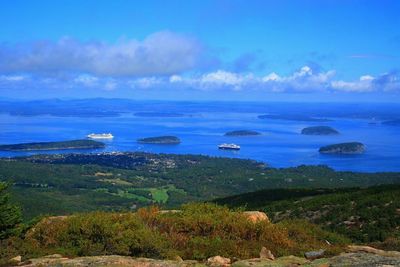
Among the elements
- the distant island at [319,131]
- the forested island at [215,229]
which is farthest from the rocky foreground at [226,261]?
the distant island at [319,131]

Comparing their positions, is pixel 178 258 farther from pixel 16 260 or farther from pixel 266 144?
pixel 266 144

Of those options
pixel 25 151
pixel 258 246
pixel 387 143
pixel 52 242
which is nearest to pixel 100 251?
pixel 52 242

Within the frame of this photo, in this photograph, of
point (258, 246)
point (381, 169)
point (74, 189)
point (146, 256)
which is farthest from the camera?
point (381, 169)

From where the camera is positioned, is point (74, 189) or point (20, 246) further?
point (74, 189)

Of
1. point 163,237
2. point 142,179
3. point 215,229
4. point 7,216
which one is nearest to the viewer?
point 163,237

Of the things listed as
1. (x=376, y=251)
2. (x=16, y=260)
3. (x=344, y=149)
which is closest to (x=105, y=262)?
(x=16, y=260)

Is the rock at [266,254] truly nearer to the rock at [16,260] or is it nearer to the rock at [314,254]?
the rock at [314,254]

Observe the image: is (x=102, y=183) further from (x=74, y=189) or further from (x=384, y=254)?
(x=384, y=254)
